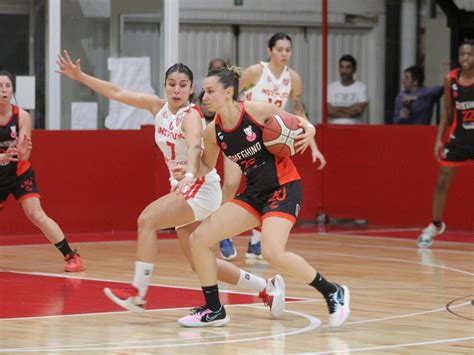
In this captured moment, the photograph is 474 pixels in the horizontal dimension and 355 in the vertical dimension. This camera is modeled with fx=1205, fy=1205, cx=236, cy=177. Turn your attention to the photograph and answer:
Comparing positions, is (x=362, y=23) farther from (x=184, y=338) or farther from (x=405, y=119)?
(x=184, y=338)

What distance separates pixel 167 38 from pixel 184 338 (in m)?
8.13

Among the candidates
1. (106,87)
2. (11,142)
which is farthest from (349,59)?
(106,87)

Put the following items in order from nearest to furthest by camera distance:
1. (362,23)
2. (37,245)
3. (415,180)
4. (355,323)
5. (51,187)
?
(355,323), (37,245), (51,187), (415,180), (362,23)

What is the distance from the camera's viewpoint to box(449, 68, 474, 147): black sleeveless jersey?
12.9 metres

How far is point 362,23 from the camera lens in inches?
639

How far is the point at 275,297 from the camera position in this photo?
8055 mm

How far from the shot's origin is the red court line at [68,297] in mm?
8516

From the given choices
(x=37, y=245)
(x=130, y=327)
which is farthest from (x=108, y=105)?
(x=130, y=327)

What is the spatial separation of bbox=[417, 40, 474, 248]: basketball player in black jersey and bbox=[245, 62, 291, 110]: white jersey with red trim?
178 centimetres

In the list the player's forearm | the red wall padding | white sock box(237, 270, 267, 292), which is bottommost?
white sock box(237, 270, 267, 292)

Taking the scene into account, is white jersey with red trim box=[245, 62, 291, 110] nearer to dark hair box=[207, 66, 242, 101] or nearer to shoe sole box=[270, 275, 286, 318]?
dark hair box=[207, 66, 242, 101]

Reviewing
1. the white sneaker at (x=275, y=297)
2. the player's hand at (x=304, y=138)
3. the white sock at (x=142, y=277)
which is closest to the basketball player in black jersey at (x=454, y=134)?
the white sneaker at (x=275, y=297)

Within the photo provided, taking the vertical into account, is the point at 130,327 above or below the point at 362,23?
below

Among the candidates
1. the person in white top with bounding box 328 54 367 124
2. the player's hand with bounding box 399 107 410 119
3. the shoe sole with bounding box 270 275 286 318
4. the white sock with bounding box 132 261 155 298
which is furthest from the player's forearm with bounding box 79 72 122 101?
the person in white top with bounding box 328 54 367 124
